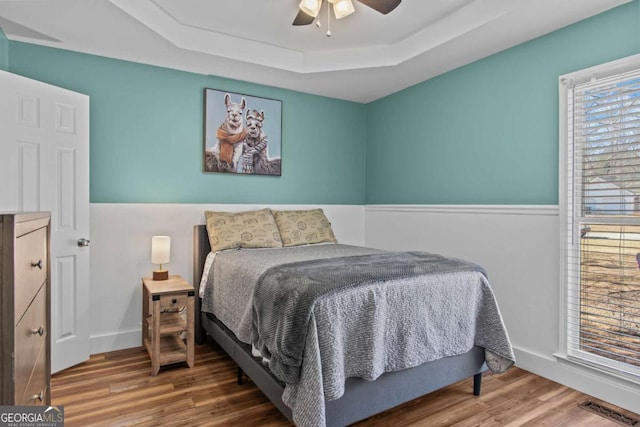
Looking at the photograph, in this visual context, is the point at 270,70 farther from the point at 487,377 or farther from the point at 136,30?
the point at 487,377

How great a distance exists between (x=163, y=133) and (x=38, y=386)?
2293mm

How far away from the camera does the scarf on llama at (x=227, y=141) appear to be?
11.3ft

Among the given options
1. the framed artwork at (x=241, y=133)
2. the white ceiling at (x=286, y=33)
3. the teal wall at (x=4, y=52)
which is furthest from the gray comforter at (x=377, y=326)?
the teal wall at (x=4, y=52)

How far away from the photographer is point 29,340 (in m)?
1.20

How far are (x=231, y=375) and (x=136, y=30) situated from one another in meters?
2.50

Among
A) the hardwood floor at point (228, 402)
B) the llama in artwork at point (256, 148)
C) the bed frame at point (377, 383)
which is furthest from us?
the llama in artwork at point (256, 148)

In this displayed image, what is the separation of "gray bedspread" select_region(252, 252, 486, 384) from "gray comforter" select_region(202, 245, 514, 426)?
3 cm

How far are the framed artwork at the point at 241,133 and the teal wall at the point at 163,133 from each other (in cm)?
6

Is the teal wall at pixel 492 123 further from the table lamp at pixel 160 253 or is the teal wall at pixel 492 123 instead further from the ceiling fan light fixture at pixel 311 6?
the table lamp at pixel 160 253

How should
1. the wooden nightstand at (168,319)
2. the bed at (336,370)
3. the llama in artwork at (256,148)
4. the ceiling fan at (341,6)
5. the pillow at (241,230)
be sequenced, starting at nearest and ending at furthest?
1. the bed at (336,370)
2. the ceiling fan at (341,6)
3. the wooden nightstand at (168,319)
4. the pillow at (241,230)
5. the llama in artwork at (256,148)

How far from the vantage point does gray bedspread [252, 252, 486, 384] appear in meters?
1.59

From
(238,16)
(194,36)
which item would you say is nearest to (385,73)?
(238,16)

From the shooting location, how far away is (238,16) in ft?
8.86

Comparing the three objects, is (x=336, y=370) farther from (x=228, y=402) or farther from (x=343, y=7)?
(x=343, y=7)
